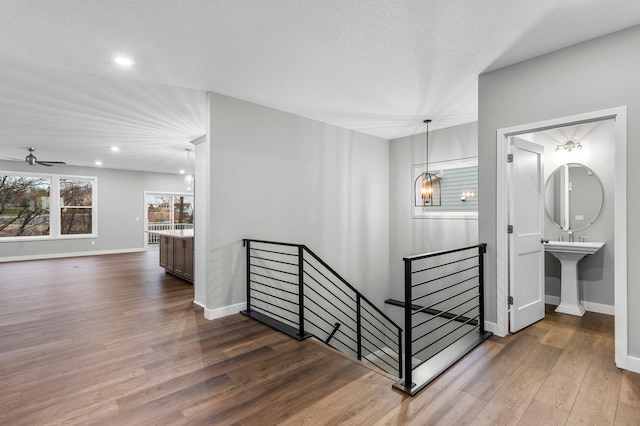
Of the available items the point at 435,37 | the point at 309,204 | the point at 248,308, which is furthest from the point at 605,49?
the point at 248,308

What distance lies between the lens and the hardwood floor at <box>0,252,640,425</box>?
1980 mm

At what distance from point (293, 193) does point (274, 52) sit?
6.82ft

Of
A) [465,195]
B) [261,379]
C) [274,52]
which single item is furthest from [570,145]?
[261,379]

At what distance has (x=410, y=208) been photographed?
588 centimetres

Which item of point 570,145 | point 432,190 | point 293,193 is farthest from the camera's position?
point 432,190

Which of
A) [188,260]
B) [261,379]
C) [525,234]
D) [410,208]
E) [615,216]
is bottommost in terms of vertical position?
[261,379]

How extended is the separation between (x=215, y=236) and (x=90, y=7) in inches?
91.7

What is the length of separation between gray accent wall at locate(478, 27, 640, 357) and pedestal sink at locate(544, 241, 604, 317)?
132 centimetres

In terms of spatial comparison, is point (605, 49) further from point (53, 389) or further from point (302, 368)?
point (53, 389)

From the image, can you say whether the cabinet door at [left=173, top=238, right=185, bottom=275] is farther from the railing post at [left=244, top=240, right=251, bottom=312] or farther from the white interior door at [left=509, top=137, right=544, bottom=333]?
the white interior door at [left=509, top=137, right=544, bottom=333]

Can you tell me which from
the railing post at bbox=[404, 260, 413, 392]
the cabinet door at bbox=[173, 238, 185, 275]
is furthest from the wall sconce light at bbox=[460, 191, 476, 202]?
the cabinet door at bbox=[173, 238, 185, 275]

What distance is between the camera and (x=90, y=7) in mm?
2199

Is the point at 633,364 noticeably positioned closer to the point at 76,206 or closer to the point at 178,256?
the point at 178,256

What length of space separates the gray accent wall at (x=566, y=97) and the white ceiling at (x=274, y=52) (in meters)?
0.13
